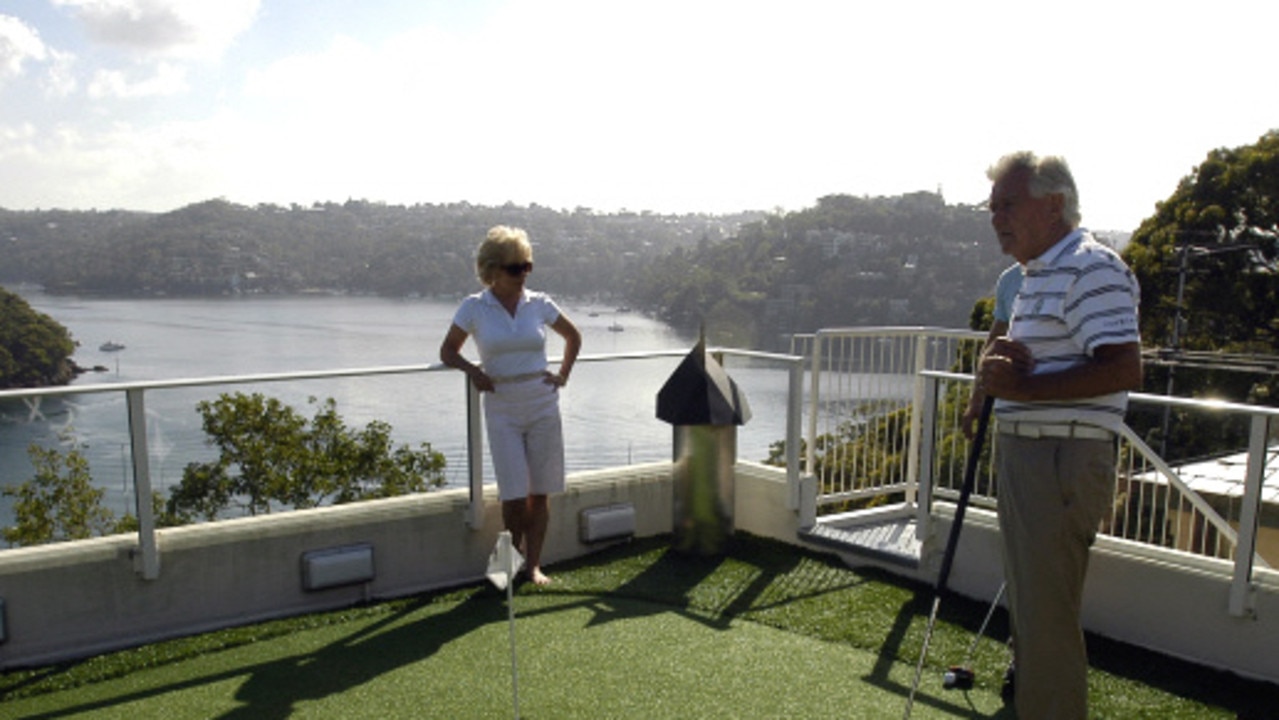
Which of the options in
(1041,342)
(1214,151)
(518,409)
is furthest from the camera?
(1214,151)

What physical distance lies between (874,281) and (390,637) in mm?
28637

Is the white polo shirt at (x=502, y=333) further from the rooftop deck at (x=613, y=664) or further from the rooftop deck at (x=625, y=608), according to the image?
the rooftop deck at (x=613, y=664)

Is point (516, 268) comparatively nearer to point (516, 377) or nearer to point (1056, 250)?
point (516, 377)

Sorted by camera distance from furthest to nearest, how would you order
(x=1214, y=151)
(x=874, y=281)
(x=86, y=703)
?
(x=874, y=281) → (x=1214, y=151) → (x=86, y=703)

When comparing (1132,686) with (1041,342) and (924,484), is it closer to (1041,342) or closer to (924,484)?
(924,484)

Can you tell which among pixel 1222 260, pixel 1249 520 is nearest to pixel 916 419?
pixel 1249 520

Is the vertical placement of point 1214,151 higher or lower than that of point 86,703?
higher

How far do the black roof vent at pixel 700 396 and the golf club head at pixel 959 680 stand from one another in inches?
74.0

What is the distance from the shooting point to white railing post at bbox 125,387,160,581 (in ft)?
12.4

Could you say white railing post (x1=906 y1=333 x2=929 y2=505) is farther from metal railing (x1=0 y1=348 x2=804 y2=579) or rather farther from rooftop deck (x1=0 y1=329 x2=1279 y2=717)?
metal railing (x1=0 y1=348 x2=804 y2=579)

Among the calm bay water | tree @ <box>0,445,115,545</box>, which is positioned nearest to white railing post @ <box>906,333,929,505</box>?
the calm bay water

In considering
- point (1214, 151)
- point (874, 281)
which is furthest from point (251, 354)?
point (1214, 151)

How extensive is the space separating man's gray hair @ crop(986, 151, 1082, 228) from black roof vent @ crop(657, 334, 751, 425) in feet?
9.10

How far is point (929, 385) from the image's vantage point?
4355 millimetres
